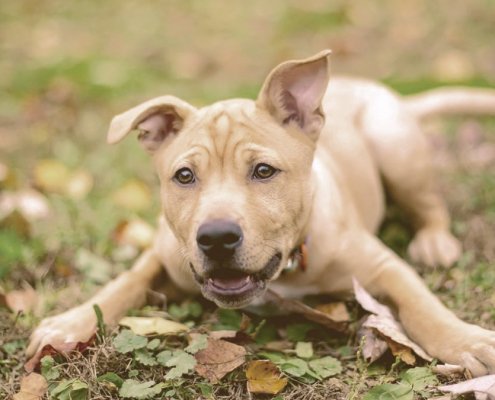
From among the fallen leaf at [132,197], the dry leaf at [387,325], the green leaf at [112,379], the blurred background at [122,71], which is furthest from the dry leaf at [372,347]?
the fallen leaf at [132,197]

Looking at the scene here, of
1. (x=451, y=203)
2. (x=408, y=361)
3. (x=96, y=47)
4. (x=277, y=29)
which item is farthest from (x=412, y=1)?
(x=408, y=361)

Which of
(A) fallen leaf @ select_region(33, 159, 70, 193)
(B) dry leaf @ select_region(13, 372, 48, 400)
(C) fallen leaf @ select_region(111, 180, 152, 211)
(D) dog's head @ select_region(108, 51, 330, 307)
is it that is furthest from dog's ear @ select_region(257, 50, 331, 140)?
(A) fallen leaf @ select_region(33, 159, 70, 193)

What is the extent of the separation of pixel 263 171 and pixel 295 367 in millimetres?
967

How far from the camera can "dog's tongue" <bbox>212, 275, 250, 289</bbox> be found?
3.41 metres

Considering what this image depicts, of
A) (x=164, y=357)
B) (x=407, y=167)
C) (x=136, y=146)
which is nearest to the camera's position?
(x=164, y=357)

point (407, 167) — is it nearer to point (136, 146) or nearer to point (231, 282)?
point (231, 282)

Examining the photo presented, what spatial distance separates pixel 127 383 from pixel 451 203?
320 centimetres

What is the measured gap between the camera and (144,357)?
341 cm

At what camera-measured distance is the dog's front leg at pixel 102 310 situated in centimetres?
362

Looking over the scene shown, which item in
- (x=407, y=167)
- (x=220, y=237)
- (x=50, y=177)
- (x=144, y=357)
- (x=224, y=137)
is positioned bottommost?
(x=144, y=357)

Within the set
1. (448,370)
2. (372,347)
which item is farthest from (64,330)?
(448,370)

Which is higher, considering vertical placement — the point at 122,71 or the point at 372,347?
the point at 122,71

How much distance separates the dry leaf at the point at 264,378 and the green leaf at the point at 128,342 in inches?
21.4

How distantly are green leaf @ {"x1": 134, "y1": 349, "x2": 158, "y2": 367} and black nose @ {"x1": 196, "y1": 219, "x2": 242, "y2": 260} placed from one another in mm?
615
